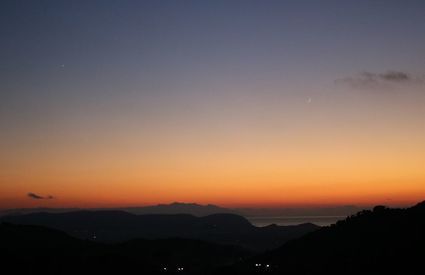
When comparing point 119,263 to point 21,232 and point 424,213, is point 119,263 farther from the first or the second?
point 424,213

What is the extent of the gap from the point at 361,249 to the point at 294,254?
24.9m

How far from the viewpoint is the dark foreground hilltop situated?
74375 millimetres

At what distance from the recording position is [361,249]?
86250mm

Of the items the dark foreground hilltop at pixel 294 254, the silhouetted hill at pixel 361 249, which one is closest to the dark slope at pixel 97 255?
the dark foreground hilltop at pixel 294 254

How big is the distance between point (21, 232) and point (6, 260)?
52956 mm

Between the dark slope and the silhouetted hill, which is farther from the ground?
the silhouetted hill

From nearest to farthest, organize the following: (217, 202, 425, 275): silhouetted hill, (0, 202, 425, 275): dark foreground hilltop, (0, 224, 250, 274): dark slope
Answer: (217, 202, 425, 275): silhouetted hill, (0, 202, 425, 275): dark foreground hilltop, (0, 224, 250, 274): dark slope

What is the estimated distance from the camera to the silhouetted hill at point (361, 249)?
69.9m

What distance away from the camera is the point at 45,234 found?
13938cm

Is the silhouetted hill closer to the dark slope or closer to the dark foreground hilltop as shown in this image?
the dark foreground hilltop

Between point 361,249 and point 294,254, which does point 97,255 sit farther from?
point 361,249

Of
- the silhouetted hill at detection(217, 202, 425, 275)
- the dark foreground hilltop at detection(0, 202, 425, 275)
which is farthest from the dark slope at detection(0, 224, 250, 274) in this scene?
the silhouetted hill at detection(217, 202, 425, 275)

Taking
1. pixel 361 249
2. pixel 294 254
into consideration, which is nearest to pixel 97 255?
pixel 294 254

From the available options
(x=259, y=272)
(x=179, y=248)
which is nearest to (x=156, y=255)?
(x=179, y=248)
